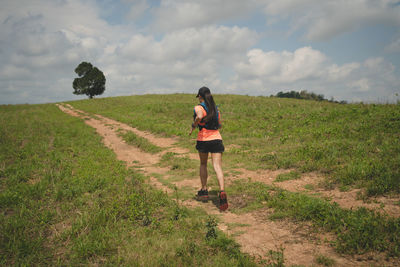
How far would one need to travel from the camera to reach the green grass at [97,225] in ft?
11.4

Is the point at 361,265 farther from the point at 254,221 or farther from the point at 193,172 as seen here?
the point at 193,172

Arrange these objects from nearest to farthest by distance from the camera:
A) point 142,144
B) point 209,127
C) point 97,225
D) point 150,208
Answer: point 97,225
point 150,208
point 209,127
point 142,144

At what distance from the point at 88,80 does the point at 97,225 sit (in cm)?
6962

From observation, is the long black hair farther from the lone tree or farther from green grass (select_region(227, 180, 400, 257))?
the lone tree

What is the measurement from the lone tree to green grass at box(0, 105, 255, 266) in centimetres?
6479

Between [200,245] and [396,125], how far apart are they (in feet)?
34.5

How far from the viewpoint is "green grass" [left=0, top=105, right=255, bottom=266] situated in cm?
346

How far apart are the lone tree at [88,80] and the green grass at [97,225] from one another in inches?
2551

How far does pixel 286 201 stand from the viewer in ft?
17.0

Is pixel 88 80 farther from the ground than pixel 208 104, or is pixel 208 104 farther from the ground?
pixel 88 80

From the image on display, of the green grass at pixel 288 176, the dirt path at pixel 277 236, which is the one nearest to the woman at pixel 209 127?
the dirt path at pixel 277 236

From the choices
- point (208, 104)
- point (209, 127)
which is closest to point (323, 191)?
point (209, 127)

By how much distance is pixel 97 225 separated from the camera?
4.32 metres

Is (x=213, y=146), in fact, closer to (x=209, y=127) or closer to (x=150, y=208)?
(x=209, y=127)
